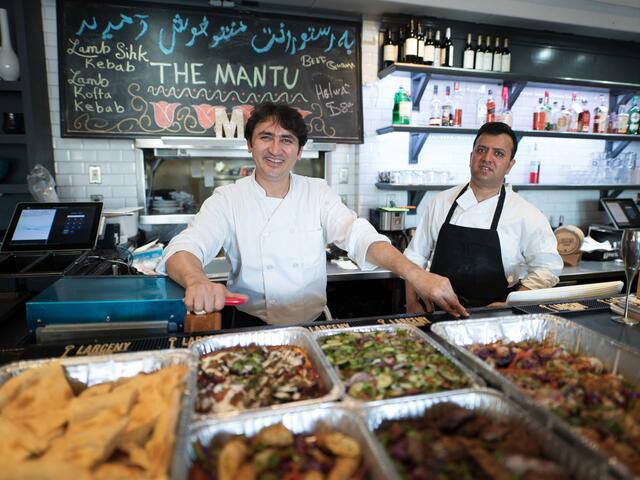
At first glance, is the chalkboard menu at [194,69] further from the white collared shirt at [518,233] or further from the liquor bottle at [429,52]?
the white collared shirt at [518,233]

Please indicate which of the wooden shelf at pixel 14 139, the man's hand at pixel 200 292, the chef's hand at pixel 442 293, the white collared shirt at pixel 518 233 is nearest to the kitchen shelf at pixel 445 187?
the white collared shirt at pixel 518 233

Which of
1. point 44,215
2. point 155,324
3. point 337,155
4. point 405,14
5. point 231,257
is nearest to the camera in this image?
point 155,324

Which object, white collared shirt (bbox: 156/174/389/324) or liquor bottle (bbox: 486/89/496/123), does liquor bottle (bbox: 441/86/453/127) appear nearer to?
liquor bottle (bbox: 486/89/496/123)

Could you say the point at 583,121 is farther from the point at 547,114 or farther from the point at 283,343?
the point at 283,343

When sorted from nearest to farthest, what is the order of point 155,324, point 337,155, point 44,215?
point 155,324, point 44,215, point 337,155

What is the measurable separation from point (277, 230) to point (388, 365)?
1.08 m

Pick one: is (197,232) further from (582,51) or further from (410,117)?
(582,51)

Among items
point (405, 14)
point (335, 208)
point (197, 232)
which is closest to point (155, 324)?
point (197, 232)

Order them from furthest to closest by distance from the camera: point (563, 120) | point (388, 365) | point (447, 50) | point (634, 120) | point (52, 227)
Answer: point (634, 120), point (563, 120), point (447, 50), point (52, 227), point (388, 365)

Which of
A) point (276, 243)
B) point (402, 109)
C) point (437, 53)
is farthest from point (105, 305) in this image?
point (437, 53)

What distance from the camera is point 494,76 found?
3.68 metres

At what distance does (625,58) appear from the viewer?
14.4 ft

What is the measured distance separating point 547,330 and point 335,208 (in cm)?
113

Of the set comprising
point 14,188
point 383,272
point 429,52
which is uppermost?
point 429,52
